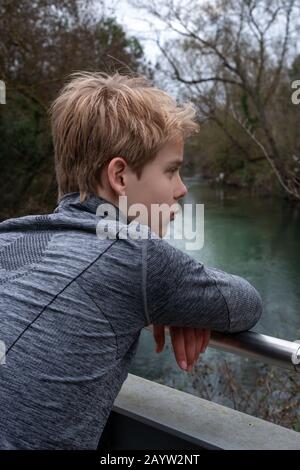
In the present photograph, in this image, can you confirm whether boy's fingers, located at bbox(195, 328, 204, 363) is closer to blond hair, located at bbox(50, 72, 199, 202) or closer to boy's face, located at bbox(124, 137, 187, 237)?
boy's face, located at bbox(124, 137, 187, 237)

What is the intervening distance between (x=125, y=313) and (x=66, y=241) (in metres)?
0.17

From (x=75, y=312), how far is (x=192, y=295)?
0.76ft

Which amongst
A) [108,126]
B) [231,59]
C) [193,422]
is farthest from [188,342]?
[231,59]

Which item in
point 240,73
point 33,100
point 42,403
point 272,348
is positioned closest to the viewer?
point 42,403

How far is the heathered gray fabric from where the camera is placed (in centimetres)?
91

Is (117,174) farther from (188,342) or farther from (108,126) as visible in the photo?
(188,342)

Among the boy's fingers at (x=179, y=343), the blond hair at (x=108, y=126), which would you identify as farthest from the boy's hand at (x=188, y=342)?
the blond hair at (x=108, y=126)

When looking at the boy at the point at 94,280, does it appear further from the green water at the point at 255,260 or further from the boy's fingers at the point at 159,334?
the green water at the point at 255,260

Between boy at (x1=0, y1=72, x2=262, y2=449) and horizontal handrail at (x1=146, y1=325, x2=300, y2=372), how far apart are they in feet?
0.09

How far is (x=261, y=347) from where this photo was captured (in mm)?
1161

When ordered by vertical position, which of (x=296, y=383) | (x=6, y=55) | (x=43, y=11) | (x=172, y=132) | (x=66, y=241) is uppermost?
(x=43, y=11)

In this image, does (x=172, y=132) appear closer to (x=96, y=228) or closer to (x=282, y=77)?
(x=96, y=228)

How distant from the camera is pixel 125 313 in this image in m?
1.00

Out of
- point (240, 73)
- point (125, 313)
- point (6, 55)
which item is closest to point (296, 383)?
point (125, 313)
